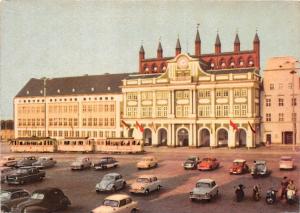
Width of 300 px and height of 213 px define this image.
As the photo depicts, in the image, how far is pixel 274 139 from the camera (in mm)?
63375

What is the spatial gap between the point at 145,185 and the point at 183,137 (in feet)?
131

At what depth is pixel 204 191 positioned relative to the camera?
931 inches

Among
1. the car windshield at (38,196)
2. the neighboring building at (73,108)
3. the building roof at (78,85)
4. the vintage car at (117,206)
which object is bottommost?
the vintage car at (117,206)

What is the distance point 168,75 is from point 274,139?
20053 millimetres

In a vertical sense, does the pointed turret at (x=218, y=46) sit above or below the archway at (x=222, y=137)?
above

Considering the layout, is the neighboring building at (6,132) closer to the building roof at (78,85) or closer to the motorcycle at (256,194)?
the building roof at (78,85)

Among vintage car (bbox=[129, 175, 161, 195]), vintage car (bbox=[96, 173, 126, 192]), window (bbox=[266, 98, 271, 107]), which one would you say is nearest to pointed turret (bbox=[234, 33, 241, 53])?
window (bbox=[266, 98, 271, 107])

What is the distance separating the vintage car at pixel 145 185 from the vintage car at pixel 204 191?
334 centimetres

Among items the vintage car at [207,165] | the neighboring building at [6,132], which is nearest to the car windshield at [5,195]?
the vintage car at [207,165]

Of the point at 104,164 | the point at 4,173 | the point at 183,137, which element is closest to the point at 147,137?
the point at 183,137

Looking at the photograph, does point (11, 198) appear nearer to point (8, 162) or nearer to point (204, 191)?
point (204, 191)

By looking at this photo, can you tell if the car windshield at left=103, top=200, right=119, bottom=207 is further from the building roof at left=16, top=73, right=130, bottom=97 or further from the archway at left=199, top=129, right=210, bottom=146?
the building roof at left=16, top=73, right=130, bottom=97

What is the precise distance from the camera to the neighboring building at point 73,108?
Answer: 74.6 m

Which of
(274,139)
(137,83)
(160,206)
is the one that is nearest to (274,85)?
(274,139)
